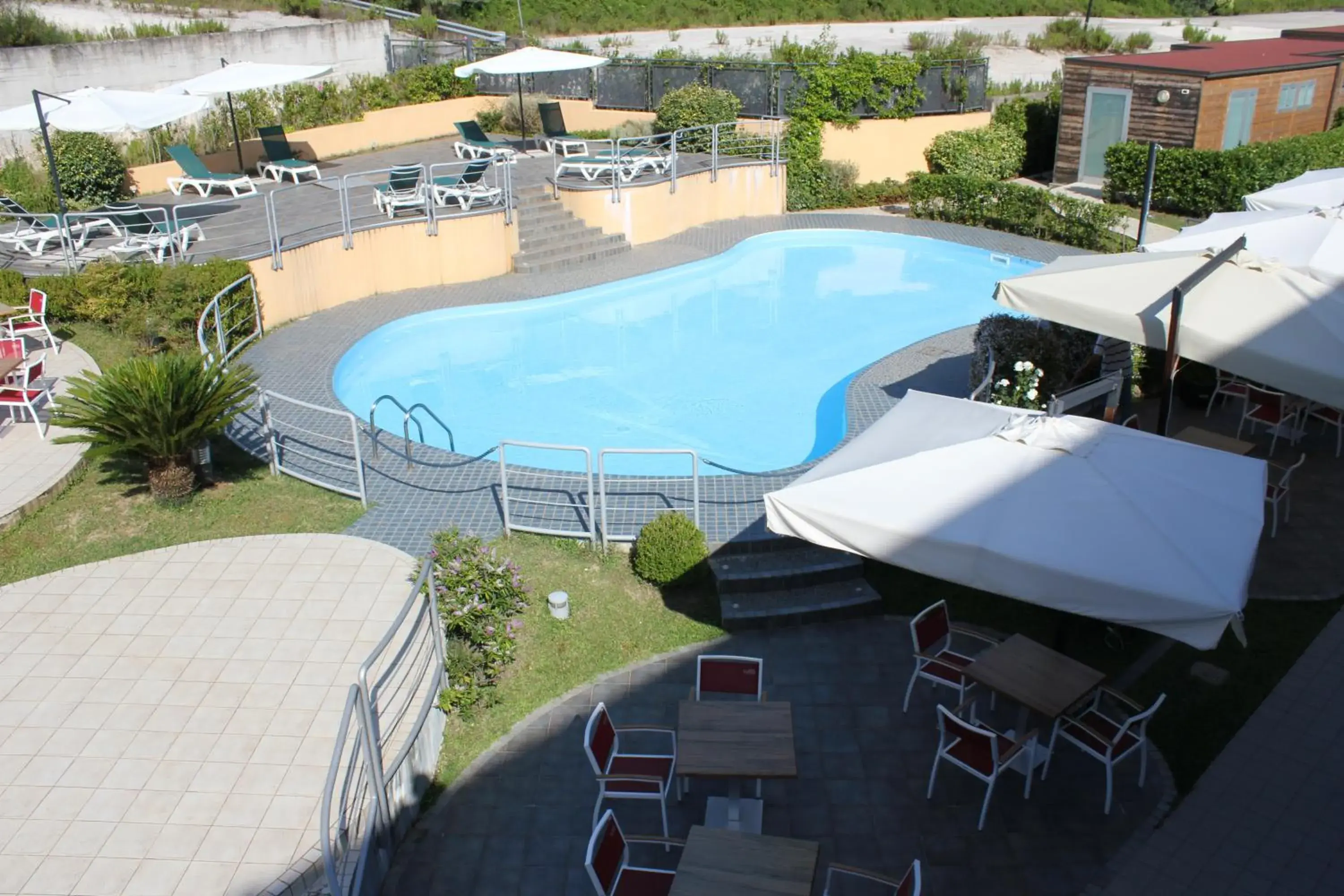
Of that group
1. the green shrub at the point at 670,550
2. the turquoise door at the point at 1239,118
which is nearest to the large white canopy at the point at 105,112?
the green shrub at the point at 670,550

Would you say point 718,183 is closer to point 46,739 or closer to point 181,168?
point 181,168

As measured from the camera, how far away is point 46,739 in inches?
310

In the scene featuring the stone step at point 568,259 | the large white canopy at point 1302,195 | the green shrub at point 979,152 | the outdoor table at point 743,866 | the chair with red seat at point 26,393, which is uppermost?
the large white canopy at point 1302,195

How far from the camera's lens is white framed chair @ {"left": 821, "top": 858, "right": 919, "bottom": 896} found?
19.3ft

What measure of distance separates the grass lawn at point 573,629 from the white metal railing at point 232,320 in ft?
19.7

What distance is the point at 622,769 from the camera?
24.1 ft

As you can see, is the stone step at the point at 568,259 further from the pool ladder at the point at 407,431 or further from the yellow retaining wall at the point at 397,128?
the yellow retaining wall at the point at 397,128

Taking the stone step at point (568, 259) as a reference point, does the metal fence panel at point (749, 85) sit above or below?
above

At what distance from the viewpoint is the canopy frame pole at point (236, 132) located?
22.1 metres

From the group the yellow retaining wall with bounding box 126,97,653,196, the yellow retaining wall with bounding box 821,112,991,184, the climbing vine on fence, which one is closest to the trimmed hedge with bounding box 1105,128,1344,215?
the yellow retaining wall with bounding box 821,112,991,184

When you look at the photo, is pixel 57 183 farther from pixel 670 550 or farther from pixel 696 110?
pixel 696 110

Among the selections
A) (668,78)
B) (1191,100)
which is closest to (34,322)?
(668,78)

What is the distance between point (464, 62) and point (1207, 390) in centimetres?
2212

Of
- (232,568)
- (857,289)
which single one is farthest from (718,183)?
(232,568)
